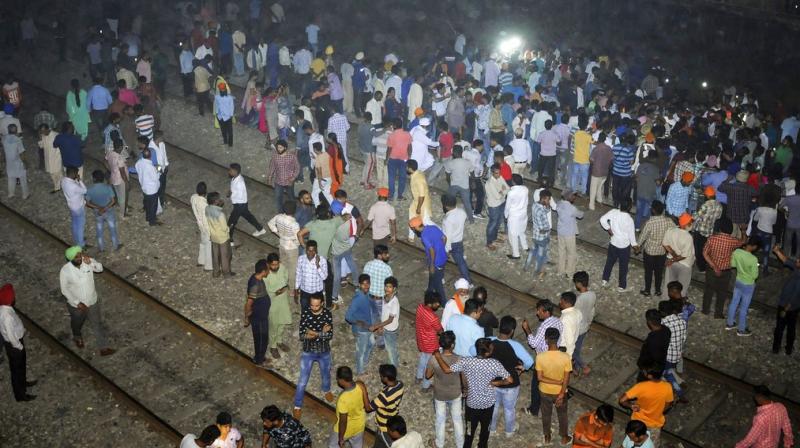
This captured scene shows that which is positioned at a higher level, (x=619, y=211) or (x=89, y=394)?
(x=619, y=211)

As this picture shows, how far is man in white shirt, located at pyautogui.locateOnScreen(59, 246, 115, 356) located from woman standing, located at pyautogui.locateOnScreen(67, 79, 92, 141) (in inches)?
327

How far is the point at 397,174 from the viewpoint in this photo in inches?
751

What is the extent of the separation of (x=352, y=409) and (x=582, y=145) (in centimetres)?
960

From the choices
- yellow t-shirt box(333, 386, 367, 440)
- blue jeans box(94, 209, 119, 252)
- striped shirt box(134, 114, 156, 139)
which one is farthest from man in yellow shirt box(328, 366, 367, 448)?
striped shirt box(134, 114, 156, 139)

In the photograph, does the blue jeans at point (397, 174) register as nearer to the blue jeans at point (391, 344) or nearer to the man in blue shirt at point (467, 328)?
the blue jeans at point (391, 344)

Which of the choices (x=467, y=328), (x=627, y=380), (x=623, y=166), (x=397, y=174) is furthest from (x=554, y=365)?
(x=397, y=174)

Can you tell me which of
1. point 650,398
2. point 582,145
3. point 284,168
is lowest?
point 284,168

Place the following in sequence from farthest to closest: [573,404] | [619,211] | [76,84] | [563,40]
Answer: [563,40]
[76,84]
[619,211]
[573,404]

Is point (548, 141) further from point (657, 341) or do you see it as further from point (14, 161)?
point (14, 161)

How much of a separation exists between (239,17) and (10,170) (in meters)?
14.1

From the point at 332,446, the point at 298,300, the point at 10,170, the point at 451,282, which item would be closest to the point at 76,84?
the point at 10,170

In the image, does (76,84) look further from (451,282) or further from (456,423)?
(456,423)

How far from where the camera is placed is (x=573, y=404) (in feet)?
43.8

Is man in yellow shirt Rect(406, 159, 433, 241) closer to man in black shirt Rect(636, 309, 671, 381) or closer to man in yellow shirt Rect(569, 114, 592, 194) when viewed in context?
man in yellow shirt Rect(569, 114, 592, 194)
